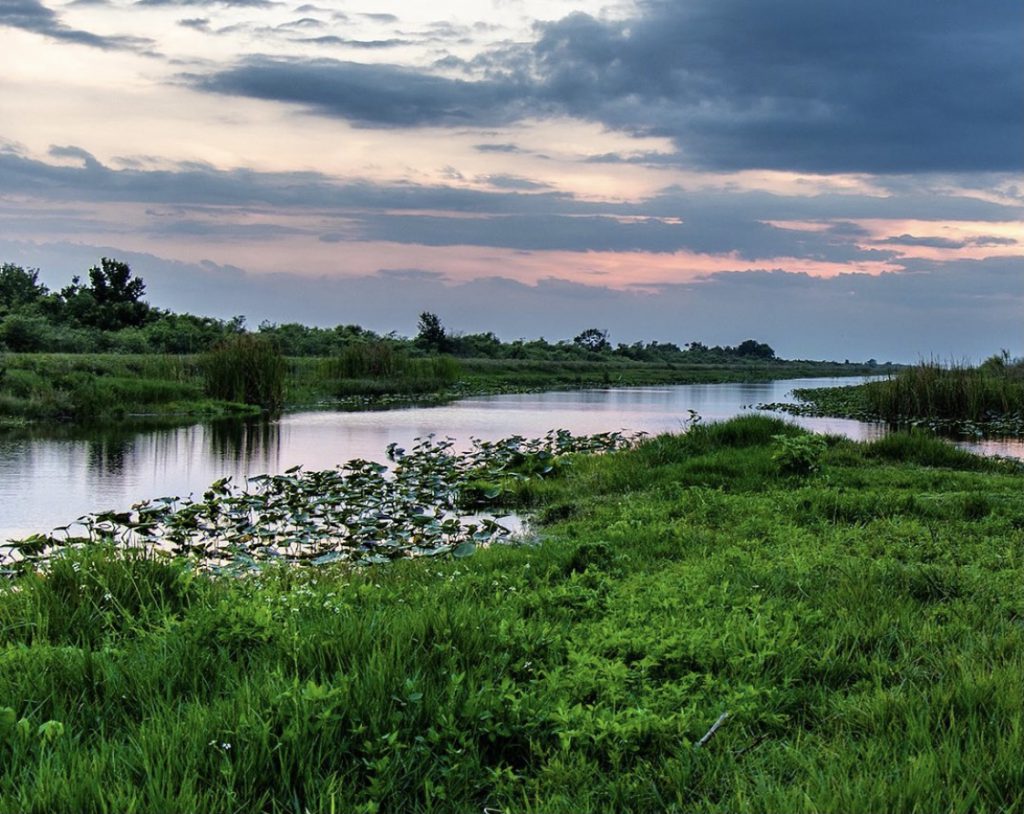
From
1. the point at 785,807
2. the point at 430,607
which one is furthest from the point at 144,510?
the point at 785,807

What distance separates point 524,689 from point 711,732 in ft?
2.60

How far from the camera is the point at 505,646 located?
12.1 ft

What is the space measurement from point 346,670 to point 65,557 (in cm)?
219

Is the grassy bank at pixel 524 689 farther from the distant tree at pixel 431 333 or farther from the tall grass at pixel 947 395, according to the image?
the distant tree at pixel 431 333

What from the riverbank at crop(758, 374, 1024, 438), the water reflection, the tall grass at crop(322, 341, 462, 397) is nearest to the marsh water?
the water reflection

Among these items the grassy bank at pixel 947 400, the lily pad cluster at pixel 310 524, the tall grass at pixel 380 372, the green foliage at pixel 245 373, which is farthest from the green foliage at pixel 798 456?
the tall grass at pixel 380 372

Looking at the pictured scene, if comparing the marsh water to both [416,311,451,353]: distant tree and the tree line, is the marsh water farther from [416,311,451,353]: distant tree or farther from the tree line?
[416,311,451,353]: distant tree

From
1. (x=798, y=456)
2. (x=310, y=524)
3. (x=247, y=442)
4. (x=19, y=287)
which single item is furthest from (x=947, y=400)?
(x=19, y=287)

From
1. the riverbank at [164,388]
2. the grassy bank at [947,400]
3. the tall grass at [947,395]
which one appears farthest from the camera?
the tall grass at [947,395]

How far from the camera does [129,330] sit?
145 feet

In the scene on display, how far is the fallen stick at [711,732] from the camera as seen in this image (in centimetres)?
293

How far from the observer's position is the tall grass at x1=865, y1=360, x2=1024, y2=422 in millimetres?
22859

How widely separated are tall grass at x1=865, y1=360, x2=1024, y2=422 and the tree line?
22003 millimetres

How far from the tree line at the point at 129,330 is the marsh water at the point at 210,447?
8.89 metres
